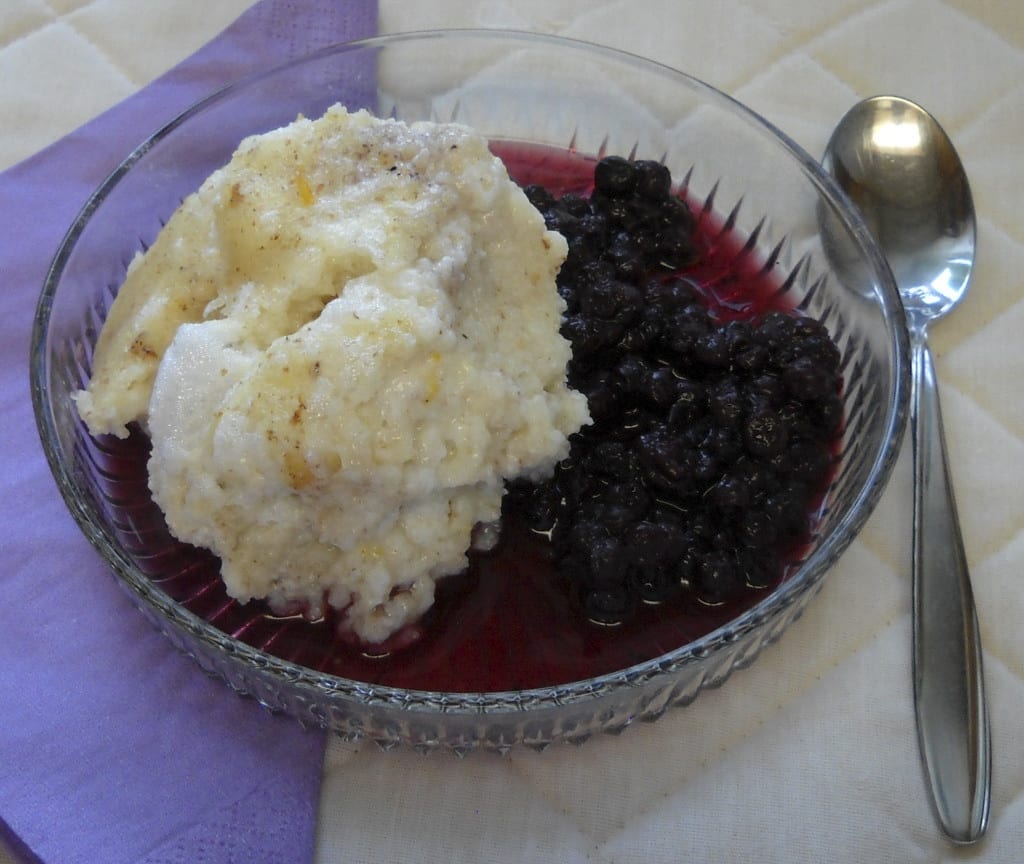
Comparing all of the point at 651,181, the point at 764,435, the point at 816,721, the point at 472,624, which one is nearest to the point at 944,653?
the point at 816,721

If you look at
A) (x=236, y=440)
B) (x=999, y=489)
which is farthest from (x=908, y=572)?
(x=236, y=440)

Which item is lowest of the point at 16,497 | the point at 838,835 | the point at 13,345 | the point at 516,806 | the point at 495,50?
the point at 838,835

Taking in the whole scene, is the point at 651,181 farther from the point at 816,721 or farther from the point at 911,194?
the point at 816,721

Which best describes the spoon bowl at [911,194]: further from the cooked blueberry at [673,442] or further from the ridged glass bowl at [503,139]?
the cooked blueberry at [673,442]

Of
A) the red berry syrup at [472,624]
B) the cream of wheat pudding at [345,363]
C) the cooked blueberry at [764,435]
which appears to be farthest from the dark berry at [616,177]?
the red berry syrup at [472,624]

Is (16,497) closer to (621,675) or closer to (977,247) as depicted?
(621,675)
